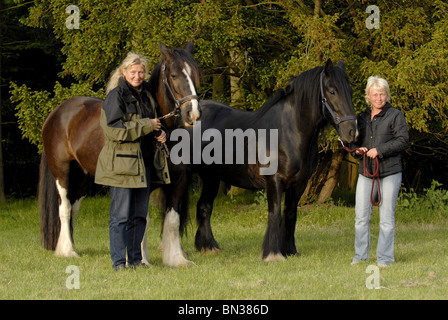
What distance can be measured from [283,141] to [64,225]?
8.84 ft

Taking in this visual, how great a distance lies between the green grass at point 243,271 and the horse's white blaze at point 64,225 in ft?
0.51

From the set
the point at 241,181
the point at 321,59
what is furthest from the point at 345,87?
the point at 321,59

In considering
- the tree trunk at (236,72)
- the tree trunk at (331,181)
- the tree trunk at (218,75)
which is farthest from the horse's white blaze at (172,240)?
the tree trunk at (331,181)

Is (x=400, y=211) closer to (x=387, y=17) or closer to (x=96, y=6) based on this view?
(x=387, y=17)

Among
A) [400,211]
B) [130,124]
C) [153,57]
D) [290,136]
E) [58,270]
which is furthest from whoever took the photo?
[400,211]

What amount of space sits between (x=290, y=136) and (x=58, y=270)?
8.88 feet

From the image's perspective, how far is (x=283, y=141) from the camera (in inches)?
255

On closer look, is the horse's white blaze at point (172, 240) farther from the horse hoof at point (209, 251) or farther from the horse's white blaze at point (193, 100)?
the horse's white blaze at point (193, 100)

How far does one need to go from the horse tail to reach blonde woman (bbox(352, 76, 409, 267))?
3.46 meters

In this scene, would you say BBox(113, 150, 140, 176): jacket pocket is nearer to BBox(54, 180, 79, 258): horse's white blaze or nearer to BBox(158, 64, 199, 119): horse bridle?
BBox(158, 64, 199, 119): horse bridle

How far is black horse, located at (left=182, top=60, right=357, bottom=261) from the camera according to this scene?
6.17 meters

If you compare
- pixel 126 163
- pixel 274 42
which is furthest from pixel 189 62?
pixel 274 42

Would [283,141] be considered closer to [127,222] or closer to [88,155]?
[127,222]

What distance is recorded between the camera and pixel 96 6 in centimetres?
1102
